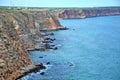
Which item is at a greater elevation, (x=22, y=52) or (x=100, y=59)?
(x=22, y=52)

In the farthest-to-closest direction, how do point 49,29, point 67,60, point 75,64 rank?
point 49,29
point 67,60
point 75,64

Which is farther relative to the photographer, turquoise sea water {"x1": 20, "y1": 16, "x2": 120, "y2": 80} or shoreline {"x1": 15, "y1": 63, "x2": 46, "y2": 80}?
turquoise sea water {"x1": 20, "y1": 16, "x2": 120, "y2": 80}

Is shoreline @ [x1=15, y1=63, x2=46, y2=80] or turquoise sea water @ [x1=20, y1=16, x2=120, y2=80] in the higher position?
shoreline @ [x1=15, y1=63, x2=46, y2=80]

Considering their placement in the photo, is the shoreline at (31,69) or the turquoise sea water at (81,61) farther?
the turquoise sea water at (81,61)

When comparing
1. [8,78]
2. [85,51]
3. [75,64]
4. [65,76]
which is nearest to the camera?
[8,78]

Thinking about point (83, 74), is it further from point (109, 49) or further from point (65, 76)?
point (109, 49)

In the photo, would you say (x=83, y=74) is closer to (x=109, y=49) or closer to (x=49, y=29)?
(x=109, y=49)

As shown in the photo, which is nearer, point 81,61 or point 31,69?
point 31,69

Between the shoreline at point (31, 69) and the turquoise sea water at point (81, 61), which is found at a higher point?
the shoreline at point (31, 69)

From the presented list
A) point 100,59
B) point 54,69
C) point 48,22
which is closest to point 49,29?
point 48,22

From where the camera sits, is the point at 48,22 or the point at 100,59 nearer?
the point at 100,59

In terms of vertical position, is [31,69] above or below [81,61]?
above
